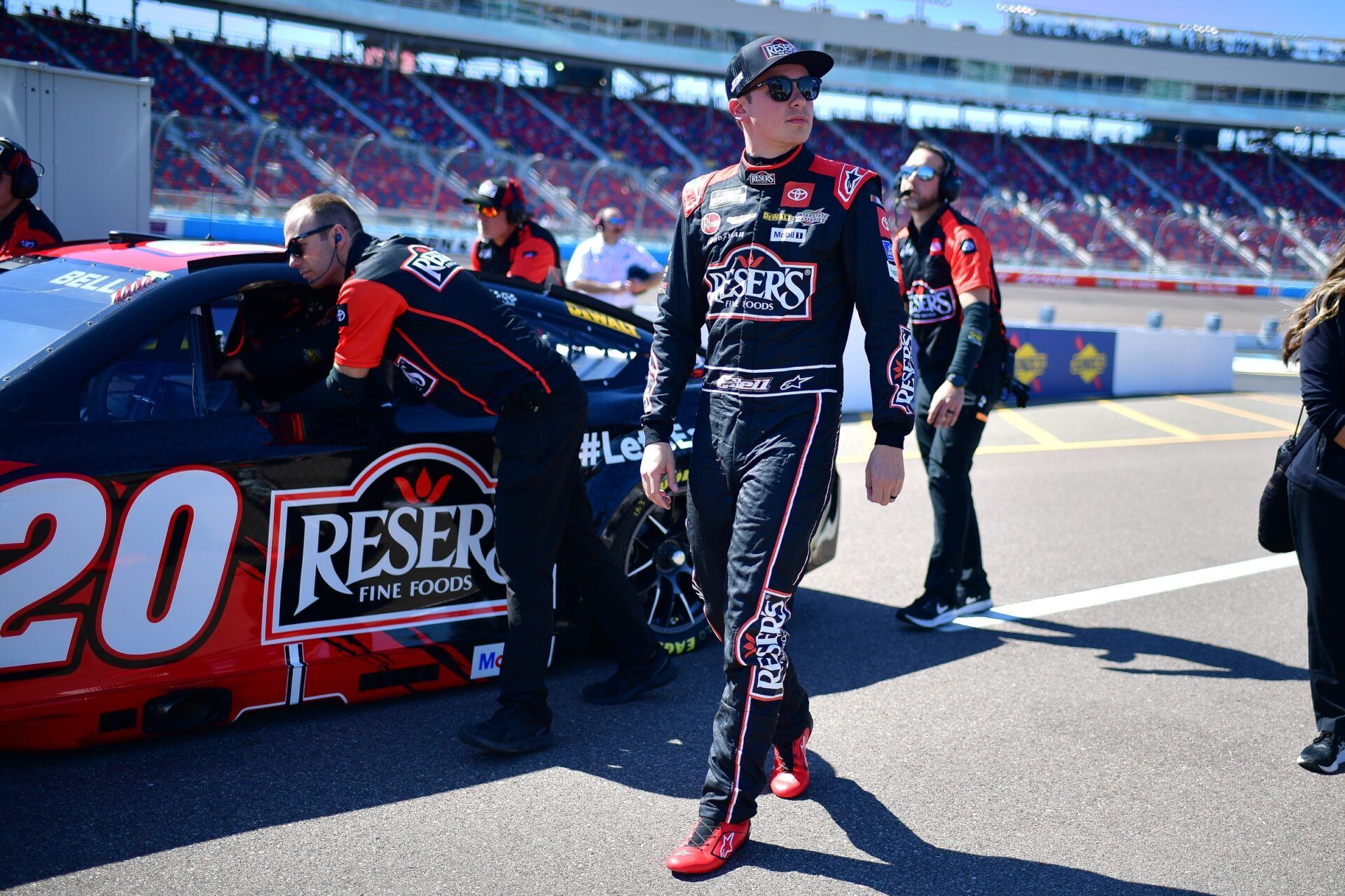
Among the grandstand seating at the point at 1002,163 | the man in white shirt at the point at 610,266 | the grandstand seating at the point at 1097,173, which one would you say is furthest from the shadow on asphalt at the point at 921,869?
the grandstand seating at the point at 1097,173

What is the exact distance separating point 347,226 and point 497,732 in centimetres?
168

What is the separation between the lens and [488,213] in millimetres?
6500

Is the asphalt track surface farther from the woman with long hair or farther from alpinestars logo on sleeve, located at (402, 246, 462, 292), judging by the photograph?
alpinestars logo on sleeve, located at (402, 246, 462, 292)

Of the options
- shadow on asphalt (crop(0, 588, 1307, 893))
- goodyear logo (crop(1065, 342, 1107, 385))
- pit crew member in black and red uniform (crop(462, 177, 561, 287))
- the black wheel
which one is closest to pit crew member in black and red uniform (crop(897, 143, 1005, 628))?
shadow on asphalt (crop(0, 588, 1307, 893))

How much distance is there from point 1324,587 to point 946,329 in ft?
6.54

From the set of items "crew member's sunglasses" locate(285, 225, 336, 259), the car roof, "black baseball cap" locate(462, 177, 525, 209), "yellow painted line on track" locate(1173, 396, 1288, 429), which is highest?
"black baseball cap" locate(462, 177, 525, 209)

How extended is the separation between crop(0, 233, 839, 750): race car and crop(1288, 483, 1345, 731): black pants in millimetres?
2297

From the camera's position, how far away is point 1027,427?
11.6 meters

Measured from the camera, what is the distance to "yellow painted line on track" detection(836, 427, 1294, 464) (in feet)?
32.6

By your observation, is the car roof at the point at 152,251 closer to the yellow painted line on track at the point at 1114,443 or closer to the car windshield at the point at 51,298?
the car windshield at the point at 51,298

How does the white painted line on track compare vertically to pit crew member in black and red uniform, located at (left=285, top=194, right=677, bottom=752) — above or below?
below

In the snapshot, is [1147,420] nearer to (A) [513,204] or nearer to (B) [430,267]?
(A) [513,204]

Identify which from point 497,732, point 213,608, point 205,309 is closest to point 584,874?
point 497,732

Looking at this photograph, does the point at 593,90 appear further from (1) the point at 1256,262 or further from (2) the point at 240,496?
(2) the point at 240,496
